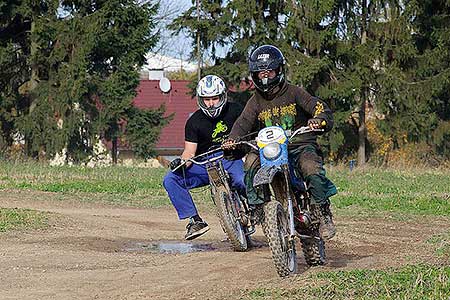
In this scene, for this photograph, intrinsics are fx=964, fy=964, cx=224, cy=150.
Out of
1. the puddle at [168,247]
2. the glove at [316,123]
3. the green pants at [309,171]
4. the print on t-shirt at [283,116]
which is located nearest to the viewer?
the glove at [316,123]

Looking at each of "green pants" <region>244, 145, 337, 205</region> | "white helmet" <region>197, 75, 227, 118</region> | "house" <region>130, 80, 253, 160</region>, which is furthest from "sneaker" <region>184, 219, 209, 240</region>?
"house" <region>130, 80, 253, 160</region>

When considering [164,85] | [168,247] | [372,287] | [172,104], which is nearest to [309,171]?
[372,287]

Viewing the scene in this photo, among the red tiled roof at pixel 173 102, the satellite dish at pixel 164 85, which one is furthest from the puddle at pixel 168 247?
the satellite dish at pixel 164 85

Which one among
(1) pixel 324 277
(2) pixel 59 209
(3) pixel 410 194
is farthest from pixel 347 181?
(1) pixel 324 277

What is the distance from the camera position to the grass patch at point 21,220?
40.8 feet

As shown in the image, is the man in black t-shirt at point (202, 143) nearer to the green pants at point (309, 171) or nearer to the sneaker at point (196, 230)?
the sneaker at point (196, 230)

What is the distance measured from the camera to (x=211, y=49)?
123ft

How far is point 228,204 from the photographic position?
408 inches

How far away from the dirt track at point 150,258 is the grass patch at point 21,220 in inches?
8.6

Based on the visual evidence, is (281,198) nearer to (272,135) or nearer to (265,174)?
(265,174)

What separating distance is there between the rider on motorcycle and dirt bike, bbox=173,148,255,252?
1.30 m

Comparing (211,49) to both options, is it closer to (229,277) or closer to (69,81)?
(69,81)

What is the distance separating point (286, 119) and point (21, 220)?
5.29 m

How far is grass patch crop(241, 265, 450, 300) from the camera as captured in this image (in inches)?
266
